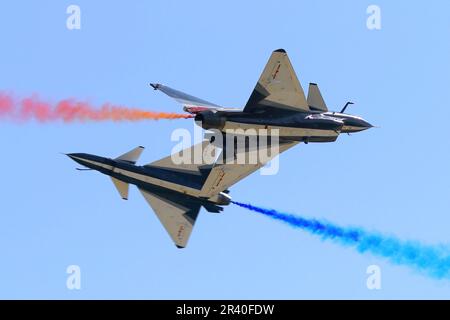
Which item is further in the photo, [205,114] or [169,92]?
[169,92]

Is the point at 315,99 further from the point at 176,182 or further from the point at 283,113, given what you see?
the point at 176,182

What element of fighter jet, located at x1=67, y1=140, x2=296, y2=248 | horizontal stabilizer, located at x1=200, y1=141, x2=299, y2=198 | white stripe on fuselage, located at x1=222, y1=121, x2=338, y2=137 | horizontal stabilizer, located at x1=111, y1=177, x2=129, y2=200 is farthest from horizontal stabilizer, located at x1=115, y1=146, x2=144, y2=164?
white stripe on fuselage, located at x1=222, y1=121, x2=338, y2=137

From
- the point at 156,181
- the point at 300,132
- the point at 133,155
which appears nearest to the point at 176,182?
the point at 156,181

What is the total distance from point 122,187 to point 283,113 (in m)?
10.3

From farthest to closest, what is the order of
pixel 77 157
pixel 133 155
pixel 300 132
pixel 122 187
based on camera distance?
pixel 133 155, pixel 122 187, pixel 77 157, pixel 300 132

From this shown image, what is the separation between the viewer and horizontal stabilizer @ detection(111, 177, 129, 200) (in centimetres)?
Answer: 6931

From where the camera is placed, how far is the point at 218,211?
69.9m

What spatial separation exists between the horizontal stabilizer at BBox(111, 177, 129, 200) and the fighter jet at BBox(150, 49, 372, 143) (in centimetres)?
564

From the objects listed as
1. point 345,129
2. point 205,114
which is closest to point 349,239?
point 345,129

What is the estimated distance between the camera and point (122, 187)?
228 ft

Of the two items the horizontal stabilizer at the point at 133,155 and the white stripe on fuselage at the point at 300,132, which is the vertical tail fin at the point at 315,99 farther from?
the horizontal stabilizer at the point at 133,155

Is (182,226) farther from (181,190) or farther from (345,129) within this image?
(345,129)

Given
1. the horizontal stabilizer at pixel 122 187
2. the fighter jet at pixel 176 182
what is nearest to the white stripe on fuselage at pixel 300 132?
the fighter jet at pixel 176 182
